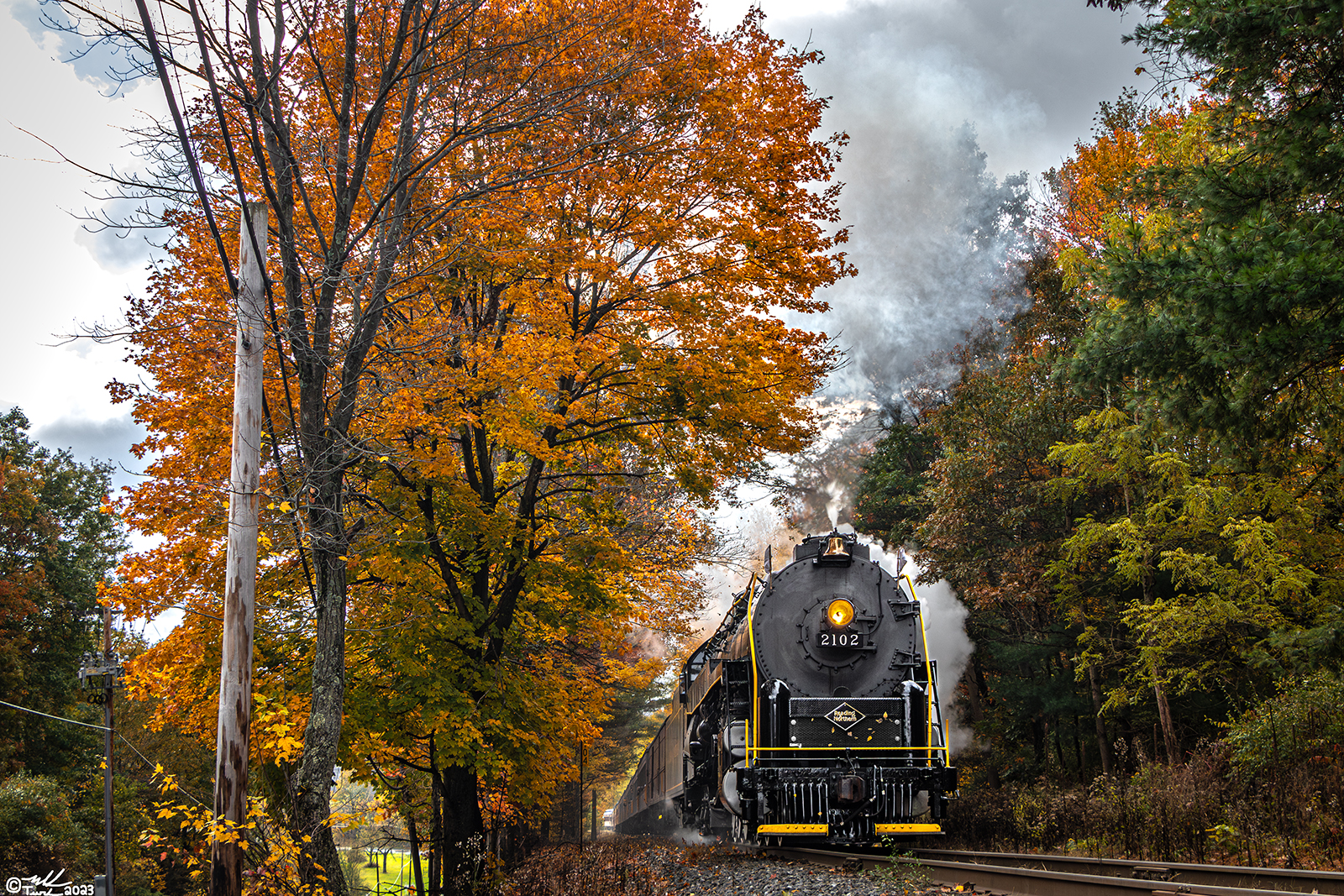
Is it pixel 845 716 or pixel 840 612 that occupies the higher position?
pixel 840 612

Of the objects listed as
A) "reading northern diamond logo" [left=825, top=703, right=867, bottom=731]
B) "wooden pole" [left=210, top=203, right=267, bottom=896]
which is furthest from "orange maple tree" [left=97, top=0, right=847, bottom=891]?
"reading northern diamond logo" [left=825, top=703, right=867, bottom=731]

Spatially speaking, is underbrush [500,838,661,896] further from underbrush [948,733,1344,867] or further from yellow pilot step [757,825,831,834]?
underbrush [948,733,1344,867]

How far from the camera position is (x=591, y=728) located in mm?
14492

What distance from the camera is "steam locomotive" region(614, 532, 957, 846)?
36.4ft

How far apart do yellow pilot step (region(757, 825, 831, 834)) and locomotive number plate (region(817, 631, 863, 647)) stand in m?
2.27

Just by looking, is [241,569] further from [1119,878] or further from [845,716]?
[845,716]

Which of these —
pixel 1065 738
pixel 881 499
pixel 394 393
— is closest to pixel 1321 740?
pixel 394 393

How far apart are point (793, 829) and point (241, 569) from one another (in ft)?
23.9

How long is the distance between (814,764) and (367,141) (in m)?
9.09

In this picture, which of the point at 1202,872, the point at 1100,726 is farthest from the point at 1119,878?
the point at 1100,726

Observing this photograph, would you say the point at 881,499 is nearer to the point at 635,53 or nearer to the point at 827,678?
the point at 827,678

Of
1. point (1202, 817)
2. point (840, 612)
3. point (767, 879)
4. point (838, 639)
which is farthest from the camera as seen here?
point (840, 612)

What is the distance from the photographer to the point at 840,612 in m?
12.0

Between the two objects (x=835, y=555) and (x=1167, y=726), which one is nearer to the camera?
(x=835, y=555)
